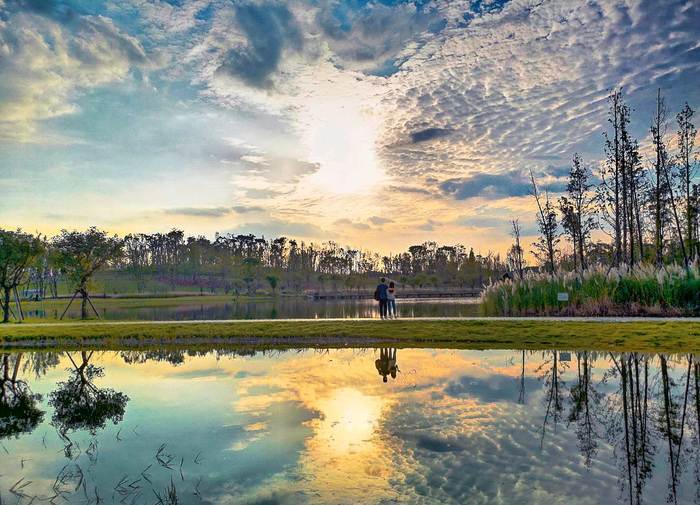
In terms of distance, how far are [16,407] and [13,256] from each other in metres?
21.9

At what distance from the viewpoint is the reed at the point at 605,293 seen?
21.2m

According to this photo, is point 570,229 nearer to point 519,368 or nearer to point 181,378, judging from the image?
point 519,368

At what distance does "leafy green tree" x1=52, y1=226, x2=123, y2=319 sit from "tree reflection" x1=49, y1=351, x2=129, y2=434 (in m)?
21.7

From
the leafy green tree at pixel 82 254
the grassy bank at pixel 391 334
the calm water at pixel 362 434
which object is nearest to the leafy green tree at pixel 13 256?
the leafy green tree at pixel 82 254

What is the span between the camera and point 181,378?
1337 centimetres

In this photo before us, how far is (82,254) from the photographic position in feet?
113

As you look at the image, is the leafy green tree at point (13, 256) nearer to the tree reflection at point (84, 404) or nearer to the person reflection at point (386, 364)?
the tree reflection at point (84, 404)

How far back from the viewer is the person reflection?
13133 millimetres

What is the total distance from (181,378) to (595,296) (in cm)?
1899

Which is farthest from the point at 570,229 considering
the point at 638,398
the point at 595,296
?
A: the point at 638,398

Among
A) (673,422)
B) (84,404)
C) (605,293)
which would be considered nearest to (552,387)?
(673,422)

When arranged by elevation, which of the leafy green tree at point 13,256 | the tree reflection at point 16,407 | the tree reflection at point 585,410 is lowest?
the tree reflection at point 16,407

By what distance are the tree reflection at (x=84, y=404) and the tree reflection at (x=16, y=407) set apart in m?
0.38

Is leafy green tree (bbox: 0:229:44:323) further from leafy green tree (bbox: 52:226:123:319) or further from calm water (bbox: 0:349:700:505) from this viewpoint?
calm water (bbox: 0:349:700:505)
